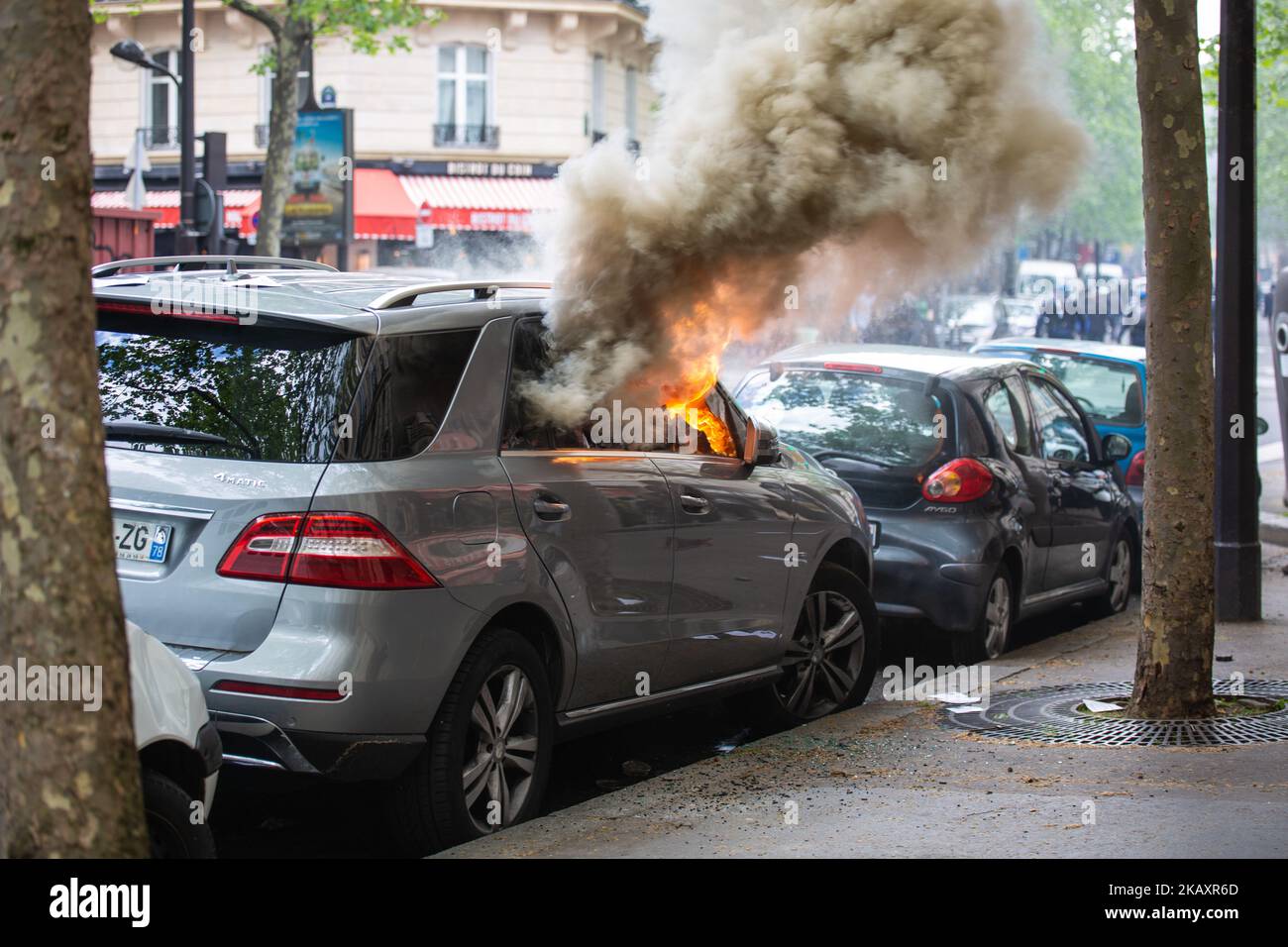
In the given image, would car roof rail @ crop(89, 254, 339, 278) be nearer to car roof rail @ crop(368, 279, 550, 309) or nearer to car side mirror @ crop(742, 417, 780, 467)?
car roof rail @ crop(368, 279, 550, 309)

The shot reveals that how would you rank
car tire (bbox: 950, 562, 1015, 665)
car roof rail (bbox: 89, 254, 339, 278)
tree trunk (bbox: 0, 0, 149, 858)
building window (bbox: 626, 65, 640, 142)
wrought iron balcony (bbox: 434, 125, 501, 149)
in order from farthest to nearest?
building window (bbox: 626, 65, 640, 142) < wrought iron balcony (bbox: 434, 125, 501, 149) < car tire (bbox: 950, 562, 1015, 665) < car roof rail (bbox: 89, 254, 339, 278) < tree trunk (bbox: 0, 0, 149, 858)

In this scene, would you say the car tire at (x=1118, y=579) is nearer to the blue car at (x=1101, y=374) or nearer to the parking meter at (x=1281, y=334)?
the blue car at (x=1101, y=374)

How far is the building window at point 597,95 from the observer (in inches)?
1489

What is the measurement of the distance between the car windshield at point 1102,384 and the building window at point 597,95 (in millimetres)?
25915

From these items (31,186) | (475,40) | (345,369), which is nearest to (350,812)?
(345,369)

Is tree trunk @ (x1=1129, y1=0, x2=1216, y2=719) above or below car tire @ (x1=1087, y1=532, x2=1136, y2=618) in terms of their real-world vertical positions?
above

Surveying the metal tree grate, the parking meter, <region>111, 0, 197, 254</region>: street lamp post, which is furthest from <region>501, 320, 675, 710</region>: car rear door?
<region>111, 0, 197, 254</region>: street lamp post

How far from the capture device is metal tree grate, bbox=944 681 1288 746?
21.5 ft

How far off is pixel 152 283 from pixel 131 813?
2508 mm

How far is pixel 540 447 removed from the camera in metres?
5.51

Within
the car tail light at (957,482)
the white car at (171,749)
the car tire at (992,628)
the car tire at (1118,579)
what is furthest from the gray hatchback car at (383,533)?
the car tire at (1118,579)

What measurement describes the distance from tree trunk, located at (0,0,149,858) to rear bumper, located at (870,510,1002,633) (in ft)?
18.8

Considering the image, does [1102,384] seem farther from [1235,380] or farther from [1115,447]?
[1235,380]

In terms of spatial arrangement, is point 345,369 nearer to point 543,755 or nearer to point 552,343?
point 552,343
